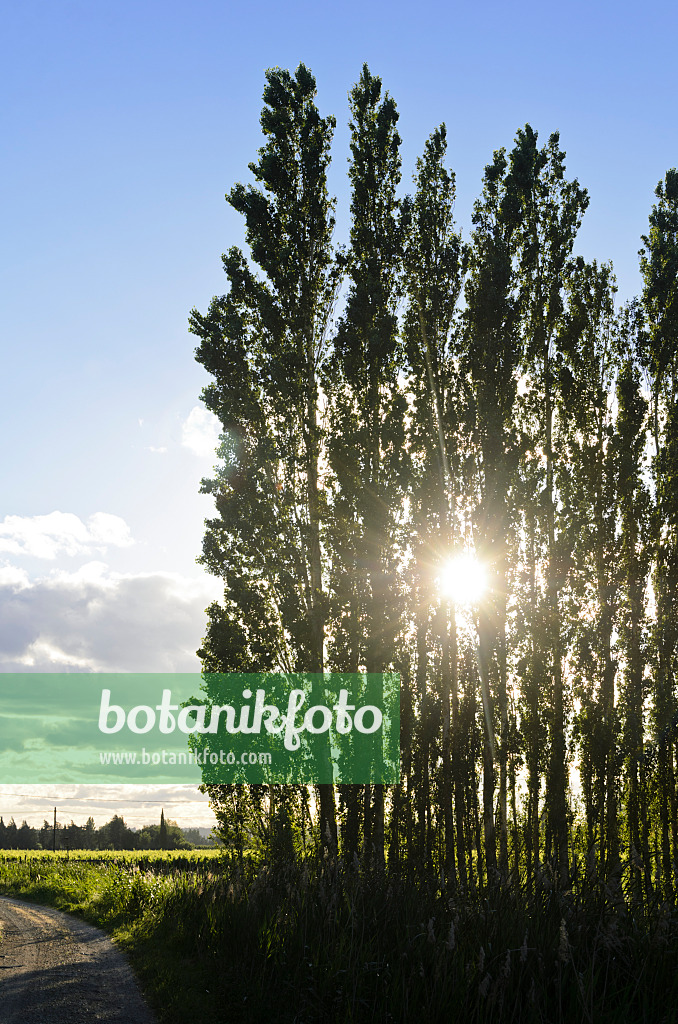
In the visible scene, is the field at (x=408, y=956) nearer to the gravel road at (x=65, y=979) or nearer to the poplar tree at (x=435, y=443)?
the gravel road at (x=65, y=979)

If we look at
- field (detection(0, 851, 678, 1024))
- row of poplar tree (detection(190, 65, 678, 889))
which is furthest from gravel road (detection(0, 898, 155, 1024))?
row of poplar tree (detection(190, 65, 678, 889))

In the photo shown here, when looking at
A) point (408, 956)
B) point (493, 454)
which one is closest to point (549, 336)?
point (493, 454)

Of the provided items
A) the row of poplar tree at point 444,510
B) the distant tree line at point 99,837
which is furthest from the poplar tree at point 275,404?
the distant tree line at point 99,837

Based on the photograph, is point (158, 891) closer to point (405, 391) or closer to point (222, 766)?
point (222, 766)

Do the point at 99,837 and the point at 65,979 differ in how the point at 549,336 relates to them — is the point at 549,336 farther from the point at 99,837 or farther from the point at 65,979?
the point at 99,837

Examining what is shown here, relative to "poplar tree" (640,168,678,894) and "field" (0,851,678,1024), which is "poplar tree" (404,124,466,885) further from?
"field" (0,851,678,1024)

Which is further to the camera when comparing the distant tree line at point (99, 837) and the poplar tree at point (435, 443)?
the distant tree line at point (99, 837)

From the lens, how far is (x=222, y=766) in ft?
60.5

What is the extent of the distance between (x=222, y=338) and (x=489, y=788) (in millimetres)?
12895

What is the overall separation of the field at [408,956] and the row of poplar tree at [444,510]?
740 centimetres

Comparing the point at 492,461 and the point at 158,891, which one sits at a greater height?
the point at 492,461

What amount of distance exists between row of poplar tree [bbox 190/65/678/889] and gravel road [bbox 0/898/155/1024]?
17.3 ft

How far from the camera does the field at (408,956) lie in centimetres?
548

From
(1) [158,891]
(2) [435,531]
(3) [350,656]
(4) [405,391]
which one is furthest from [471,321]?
(1) [158,891]
